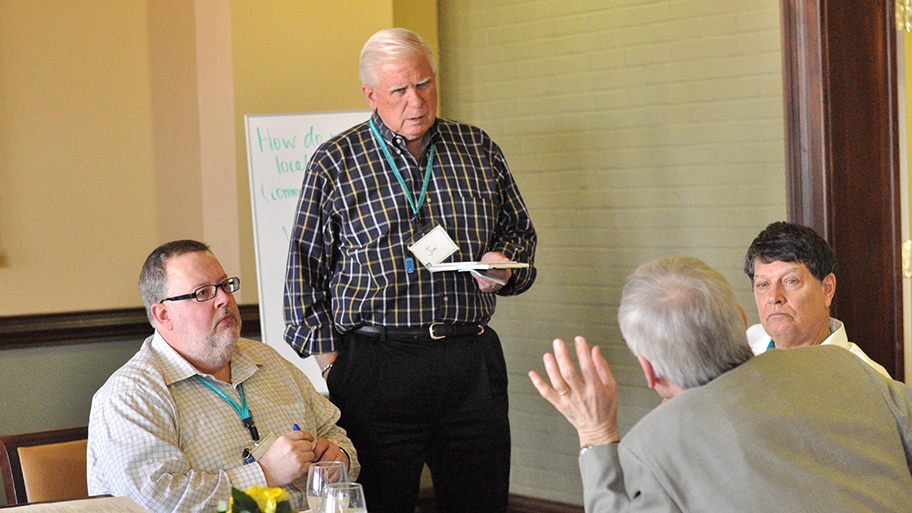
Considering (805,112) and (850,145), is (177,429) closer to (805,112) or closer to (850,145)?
(805,112)

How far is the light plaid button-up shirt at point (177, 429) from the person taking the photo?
1.83 meters

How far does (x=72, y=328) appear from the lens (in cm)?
303

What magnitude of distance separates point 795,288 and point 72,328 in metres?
2.42

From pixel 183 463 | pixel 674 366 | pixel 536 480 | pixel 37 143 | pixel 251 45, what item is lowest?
pixel 536 480

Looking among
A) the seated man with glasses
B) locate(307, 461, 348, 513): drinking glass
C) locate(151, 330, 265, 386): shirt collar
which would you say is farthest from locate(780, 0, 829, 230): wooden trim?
locate(307, 461, 348, 513): drinking glass

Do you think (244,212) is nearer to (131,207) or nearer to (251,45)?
(131,207)

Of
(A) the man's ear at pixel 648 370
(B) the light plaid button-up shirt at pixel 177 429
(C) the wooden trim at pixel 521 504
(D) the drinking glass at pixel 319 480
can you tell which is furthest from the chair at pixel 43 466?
(C) the wooden trim at pixel 521 504

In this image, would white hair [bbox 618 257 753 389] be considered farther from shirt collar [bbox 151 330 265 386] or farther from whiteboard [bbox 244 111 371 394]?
whiteboard [bbox 244 111 371 394]

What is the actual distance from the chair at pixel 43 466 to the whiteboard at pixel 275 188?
1.16 meters

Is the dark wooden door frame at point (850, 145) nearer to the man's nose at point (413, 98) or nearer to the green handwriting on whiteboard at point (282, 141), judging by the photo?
the man's nose at point (413, 98)

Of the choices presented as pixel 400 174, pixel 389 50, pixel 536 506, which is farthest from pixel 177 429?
pixel 536 506

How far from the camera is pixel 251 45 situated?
337 cm

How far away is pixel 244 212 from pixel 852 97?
93.0 inches

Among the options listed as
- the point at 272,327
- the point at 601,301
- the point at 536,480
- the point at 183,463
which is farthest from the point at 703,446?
the point at 536,480
